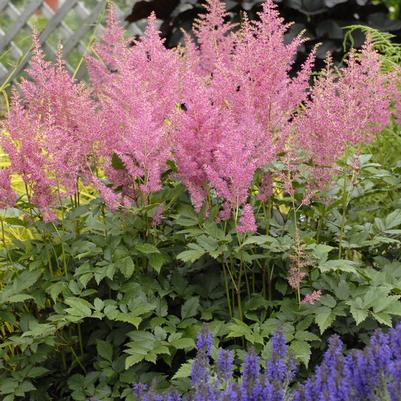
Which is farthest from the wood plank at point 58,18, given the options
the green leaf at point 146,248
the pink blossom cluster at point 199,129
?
the green leaf at point 146,248

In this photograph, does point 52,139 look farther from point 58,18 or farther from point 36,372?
point 58,18

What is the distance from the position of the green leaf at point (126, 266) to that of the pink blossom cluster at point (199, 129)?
19cm

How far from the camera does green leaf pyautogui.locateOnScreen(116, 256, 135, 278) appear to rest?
3030 millimetres

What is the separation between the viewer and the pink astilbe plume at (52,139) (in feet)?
10.2

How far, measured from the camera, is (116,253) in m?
3.10

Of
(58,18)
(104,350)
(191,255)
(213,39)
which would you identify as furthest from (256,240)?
(58,18)

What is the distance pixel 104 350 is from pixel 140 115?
2.71ft

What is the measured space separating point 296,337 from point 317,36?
177 inches

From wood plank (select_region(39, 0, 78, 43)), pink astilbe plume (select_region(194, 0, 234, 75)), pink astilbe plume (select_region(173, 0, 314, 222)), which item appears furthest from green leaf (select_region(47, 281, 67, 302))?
wood plank (select_region(39, 0, 78, 43))

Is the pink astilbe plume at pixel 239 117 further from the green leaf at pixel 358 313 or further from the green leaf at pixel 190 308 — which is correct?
the green leaf at pixel 358 313

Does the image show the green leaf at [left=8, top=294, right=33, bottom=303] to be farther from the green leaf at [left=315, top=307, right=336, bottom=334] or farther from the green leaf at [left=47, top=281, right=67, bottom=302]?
the green leaf at [left=315, top=307, right=336, bottom=334]

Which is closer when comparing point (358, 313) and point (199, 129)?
point (358, 313)

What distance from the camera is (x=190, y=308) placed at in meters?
3.13

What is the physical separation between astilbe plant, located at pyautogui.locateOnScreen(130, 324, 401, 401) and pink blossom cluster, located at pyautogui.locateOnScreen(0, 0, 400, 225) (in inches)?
23.9
